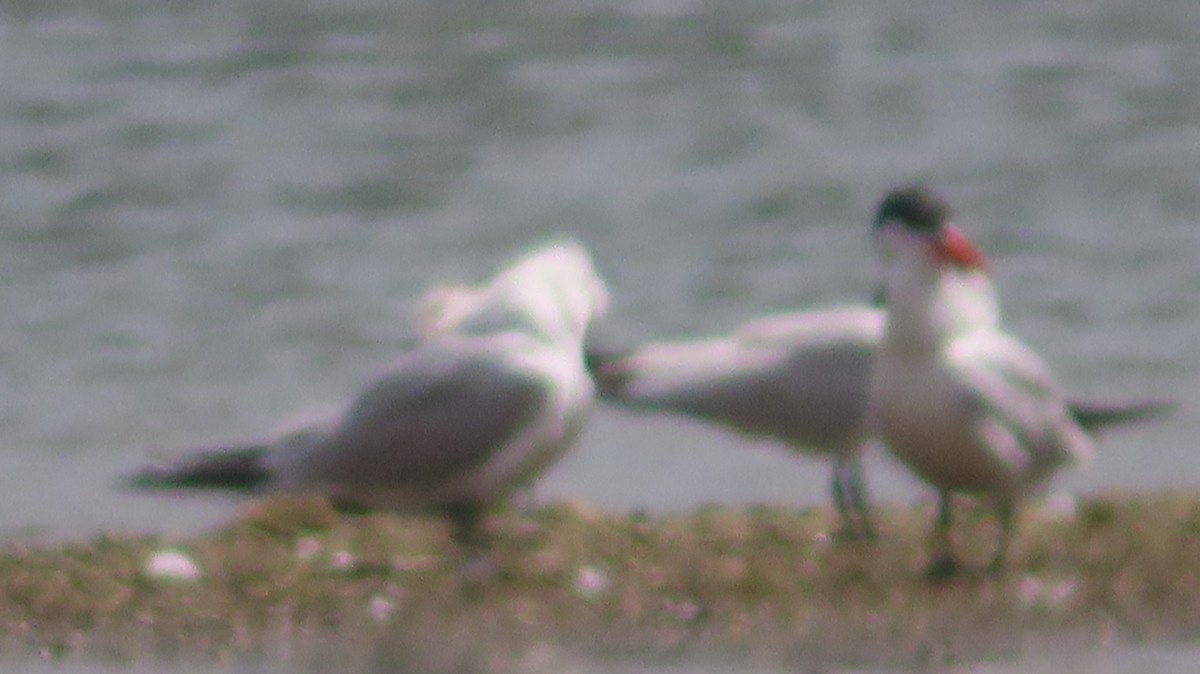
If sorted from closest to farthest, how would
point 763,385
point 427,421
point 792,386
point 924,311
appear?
point 924,311, point 427,421, point 792,386, point 763,385

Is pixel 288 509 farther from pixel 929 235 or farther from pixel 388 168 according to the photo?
pixel 388 168

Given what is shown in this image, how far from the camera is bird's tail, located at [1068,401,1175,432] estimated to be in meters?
8.12

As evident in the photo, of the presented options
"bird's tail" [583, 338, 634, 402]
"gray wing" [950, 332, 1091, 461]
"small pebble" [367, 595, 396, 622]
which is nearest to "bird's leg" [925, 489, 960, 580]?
"gray wing" [950, 332, 1091, 461]

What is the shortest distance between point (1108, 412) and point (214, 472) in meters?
2.36

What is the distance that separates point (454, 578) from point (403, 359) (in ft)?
2.21

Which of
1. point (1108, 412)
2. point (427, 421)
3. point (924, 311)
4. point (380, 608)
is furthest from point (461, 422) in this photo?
point (1108, 412)

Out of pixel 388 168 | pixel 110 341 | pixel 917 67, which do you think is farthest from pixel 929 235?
pixel 917 67

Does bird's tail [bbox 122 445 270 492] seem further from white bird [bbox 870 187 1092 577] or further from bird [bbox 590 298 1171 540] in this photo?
white bird [bbox 870 187 1092 577]

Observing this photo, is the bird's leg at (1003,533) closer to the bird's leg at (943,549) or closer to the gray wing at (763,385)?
the bird's leg at (943,549)

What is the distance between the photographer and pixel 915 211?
24.7 feet

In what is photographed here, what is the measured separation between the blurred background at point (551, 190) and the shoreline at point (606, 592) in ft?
3.12

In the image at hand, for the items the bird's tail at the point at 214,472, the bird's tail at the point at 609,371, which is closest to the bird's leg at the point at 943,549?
the bird's tail at the point at 609,371

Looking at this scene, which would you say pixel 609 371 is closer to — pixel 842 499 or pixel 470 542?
pixel 842 499

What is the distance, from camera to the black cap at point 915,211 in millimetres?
7508
